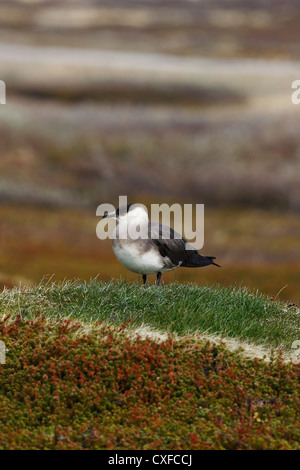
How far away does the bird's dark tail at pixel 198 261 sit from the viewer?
35.9 ft

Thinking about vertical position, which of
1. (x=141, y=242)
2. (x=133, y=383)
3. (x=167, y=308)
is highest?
(x=141, y=242)

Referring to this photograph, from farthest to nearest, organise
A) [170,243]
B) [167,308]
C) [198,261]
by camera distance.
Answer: [198,261] → [170,243] → [167,308]

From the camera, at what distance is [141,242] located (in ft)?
31.8

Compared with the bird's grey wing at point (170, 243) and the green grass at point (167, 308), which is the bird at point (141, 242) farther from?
the green grass at point (167, 308)

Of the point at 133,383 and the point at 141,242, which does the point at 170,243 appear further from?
the point at 133,383

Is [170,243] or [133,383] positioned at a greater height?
[170,243]

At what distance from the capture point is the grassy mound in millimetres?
6758

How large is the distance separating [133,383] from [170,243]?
3.02 metres

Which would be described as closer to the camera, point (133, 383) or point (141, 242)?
point (133, 383)

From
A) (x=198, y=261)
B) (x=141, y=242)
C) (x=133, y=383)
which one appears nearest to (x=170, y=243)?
(x=141, y=242)

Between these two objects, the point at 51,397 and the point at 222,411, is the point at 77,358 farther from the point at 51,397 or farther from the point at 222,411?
the point at 222,411

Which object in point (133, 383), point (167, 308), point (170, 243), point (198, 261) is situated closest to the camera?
point (133, 383)

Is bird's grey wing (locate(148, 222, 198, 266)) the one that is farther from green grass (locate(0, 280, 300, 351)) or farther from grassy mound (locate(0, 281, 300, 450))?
grassy mound (locate(0, 281, 300, 450))
